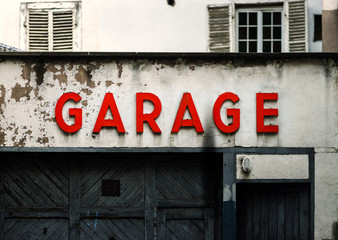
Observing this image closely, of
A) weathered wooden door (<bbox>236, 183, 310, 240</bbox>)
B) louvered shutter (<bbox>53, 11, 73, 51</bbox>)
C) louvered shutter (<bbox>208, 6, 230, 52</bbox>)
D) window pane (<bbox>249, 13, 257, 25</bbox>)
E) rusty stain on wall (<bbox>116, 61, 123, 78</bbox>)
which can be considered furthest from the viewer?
louvered shutter (<bbox>53, 11, 73, 51</bbox>)

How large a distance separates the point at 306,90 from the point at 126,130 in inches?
124

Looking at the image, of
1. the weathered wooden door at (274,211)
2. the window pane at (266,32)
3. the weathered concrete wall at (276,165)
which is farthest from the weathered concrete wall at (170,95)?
the window pane at (266,32)

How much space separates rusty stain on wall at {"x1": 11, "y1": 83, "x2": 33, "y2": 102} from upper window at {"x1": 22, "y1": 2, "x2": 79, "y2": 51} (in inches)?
76.9

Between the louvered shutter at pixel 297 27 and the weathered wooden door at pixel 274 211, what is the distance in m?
2.89

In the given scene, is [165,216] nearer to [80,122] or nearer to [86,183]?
[86,183]

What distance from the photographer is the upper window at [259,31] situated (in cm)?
924

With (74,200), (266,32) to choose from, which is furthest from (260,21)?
(74,200)

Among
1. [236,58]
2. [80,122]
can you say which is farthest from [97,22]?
[236,58]

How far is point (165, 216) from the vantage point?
27.0 ft

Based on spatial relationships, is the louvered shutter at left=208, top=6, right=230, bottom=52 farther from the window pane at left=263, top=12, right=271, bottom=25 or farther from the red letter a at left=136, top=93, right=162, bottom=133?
the red letter a at left=136, top=93, right=162, bottom=133

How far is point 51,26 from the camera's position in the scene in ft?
31.3

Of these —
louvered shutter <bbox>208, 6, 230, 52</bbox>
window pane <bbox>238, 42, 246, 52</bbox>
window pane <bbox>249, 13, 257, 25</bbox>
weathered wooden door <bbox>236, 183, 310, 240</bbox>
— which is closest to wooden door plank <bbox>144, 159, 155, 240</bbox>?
weathered wooden door <bbox>236, 183, 310, 240</bbox>

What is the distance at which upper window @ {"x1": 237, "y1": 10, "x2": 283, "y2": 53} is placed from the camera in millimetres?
9242

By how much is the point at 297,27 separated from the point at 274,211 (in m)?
3.72
